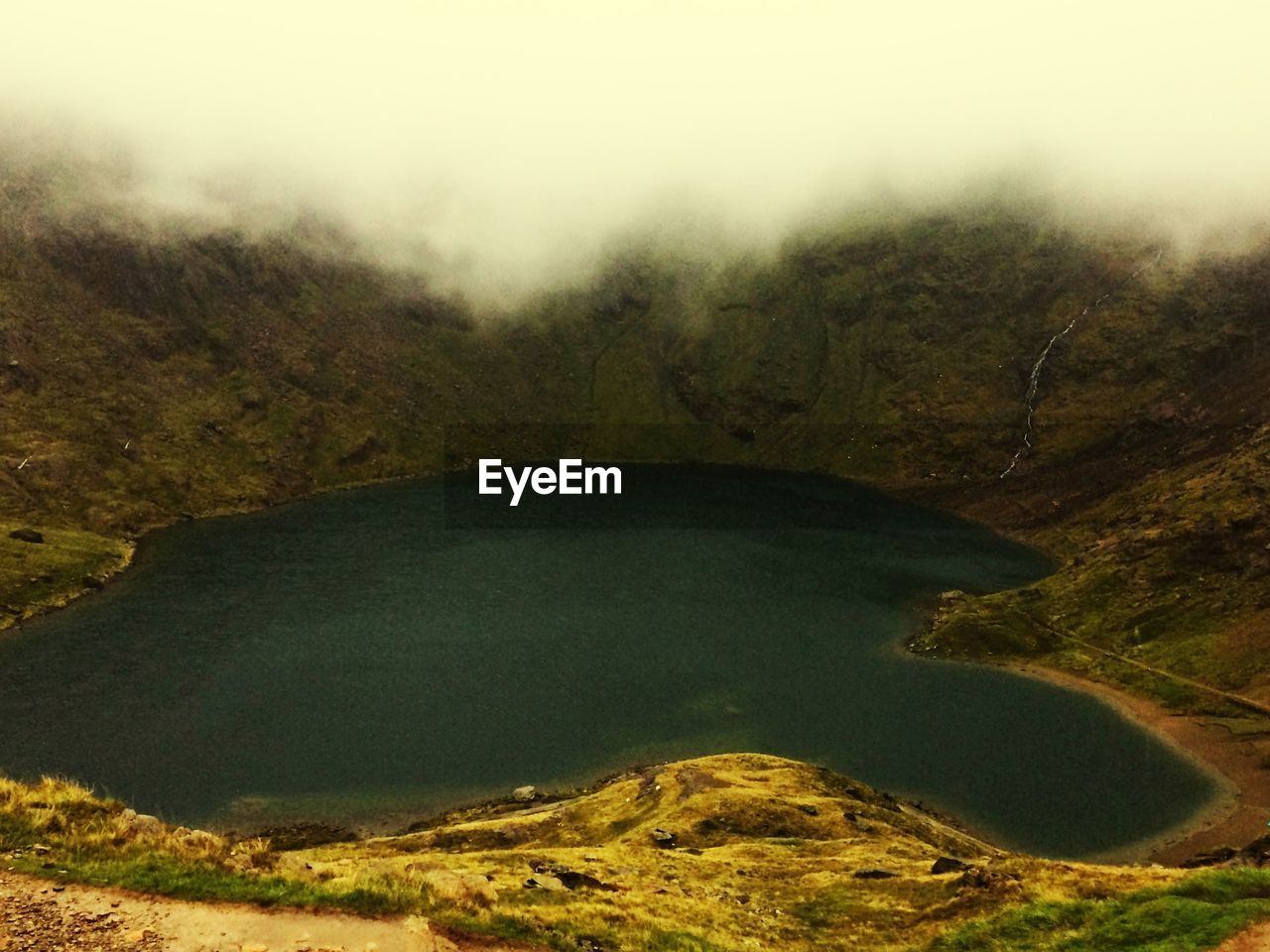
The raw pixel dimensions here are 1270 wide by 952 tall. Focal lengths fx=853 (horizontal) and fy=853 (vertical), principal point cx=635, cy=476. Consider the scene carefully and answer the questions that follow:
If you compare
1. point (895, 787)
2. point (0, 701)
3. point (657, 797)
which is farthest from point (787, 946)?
point (0, 701)

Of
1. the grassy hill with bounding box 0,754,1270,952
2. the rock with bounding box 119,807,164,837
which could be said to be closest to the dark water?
the grassy hill with bounding box 0,754,1270,952

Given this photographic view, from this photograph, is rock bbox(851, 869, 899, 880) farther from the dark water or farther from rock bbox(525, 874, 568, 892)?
the dark water

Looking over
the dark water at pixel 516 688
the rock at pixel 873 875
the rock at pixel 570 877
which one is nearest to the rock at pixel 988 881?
the rock at pixel 873 875

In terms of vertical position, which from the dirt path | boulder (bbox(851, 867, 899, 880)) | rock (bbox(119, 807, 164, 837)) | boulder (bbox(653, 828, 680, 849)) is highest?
rock (bbox(119, 807, 164, 837))

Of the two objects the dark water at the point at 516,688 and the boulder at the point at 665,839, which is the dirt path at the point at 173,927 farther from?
the dark water at the point at 516,688

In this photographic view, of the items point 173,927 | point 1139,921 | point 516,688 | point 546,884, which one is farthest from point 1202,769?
point 173,927

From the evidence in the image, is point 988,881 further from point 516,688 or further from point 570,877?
point 516,688
